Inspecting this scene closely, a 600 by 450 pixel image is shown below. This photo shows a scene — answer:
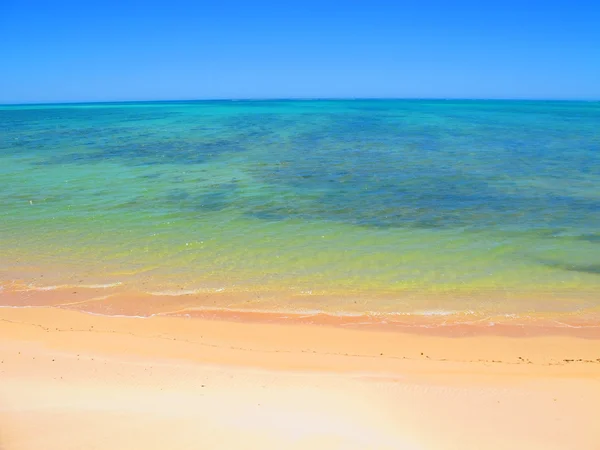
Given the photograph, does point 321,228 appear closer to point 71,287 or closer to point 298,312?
point 298,312

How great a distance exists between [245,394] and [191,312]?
2.84 m

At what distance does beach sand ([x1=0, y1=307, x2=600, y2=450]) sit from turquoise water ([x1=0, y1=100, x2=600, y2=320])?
1269 mm

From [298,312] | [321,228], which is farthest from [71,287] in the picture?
[321,228]

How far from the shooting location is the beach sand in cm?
491

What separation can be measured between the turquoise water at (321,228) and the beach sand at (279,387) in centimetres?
127

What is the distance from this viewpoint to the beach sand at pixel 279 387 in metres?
4.91

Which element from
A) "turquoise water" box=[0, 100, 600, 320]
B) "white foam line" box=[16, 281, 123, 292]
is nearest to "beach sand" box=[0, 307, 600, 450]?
"white foam line" box=[16, 281, 123, 292]

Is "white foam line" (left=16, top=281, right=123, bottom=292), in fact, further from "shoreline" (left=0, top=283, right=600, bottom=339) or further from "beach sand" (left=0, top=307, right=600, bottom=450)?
"beach sand" (left=0, top=307, right=600, bottom=450)

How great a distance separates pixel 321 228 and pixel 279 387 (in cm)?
688

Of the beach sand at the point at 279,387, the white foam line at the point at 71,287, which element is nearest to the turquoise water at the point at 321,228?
the white foam line at the point at 71,287

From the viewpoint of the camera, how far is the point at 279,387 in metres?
5.94

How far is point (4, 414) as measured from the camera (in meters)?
5.13

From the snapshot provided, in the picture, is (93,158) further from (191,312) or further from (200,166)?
(191,312)

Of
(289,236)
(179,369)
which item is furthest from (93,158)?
(179,369)
